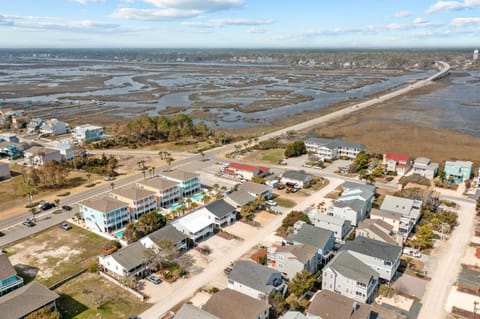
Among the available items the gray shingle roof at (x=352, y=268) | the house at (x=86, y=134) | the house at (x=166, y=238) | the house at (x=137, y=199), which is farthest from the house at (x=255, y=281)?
the house at (x=86, y=134)

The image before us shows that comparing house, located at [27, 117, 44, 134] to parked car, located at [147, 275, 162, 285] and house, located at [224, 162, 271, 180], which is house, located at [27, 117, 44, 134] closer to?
house, located at [224, 162, 271, 180]

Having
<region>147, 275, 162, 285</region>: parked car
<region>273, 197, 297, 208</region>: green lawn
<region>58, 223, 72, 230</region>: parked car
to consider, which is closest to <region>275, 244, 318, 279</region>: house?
<region>147, 275, 162, 285</region>: parked car

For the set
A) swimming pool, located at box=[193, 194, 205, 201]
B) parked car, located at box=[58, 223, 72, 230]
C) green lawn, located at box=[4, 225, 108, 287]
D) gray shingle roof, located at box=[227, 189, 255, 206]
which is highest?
gray shingle roof, located at box=[227, 189, 255, 206]

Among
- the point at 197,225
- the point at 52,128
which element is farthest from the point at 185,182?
the point at 52,128

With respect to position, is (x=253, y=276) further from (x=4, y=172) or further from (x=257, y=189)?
(x=4, y=172)

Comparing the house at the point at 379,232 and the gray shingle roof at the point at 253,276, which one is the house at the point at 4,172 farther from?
the house at the point at 379,232

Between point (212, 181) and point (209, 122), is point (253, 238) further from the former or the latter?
point (209, 122)

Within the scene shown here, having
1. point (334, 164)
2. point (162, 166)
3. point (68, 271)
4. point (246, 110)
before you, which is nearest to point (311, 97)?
point (246, 110)
